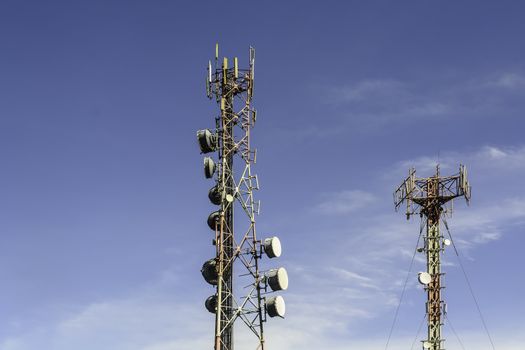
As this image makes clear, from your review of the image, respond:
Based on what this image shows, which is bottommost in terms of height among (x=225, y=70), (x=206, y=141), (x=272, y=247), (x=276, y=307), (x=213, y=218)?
(x=276, y=307)

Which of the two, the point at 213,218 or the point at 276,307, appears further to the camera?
the point at 213,218

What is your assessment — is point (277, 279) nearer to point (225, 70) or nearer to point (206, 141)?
point (206, 141)

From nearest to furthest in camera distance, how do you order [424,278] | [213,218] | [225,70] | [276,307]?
1. [276,307]
2. [213,218]
3. [225,70]
4. [424,278]

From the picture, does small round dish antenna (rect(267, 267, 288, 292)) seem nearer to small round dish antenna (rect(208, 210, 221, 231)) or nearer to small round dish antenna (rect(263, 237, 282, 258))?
small round dish antenna (rect(263, 237, 282, 258))

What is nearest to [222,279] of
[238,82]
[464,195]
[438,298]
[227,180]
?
[227,180]

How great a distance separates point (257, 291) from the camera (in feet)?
149

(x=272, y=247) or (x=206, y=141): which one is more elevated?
(x=206, y=141)

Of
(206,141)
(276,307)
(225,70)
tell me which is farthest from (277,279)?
(225,70)

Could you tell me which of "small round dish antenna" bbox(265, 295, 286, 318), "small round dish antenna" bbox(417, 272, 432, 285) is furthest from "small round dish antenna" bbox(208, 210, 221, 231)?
"small round dish antenna" bbox(417, 272, 432, 285)

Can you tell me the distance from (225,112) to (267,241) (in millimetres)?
9901

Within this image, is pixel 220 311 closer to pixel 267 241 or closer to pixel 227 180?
pixel 267 241

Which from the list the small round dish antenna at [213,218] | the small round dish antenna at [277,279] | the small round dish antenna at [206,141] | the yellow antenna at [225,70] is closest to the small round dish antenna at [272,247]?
the small round dish antenna at [277,279]

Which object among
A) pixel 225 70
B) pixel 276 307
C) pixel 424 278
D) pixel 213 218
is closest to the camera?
pixel 276 307

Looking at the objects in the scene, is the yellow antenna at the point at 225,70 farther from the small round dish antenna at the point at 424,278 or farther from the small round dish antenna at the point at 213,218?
the small round dish antenna at the point at 424,278
